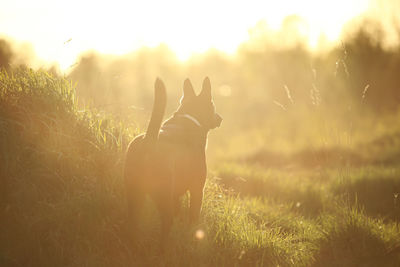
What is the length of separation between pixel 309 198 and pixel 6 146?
465 centimetres

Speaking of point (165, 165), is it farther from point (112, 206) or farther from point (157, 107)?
point (112, 206)

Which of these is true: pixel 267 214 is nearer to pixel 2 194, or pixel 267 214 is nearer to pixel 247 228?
pixel 247 228

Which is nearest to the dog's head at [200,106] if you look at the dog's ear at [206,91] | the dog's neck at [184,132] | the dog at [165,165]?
the dog's ear at [206,91]

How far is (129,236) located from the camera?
372 centimetres

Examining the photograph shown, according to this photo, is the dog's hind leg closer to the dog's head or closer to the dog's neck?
the dog's neck

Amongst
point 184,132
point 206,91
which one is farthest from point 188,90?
point 184,132

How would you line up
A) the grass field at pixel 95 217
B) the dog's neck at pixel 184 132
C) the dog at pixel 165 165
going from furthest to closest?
the dog's neck at pixel 184 132
the grass field at pixel 95 217
the dog at pixel 165 165

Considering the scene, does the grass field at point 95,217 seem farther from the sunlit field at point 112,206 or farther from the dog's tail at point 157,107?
the dog's tail at point 157,107

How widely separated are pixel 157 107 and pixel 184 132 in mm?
778

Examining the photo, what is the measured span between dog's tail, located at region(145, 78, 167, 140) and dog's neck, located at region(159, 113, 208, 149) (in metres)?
0.33

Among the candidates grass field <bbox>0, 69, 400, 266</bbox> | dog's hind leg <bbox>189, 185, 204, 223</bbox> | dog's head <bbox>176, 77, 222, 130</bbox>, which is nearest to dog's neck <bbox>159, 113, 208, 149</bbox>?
dog's head <bbox>176, 77, 222, 130</bbox>

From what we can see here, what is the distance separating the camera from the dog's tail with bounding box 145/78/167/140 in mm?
3270

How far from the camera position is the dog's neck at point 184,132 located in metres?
3.84

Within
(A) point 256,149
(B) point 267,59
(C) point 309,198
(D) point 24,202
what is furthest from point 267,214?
(B) point 267,59
